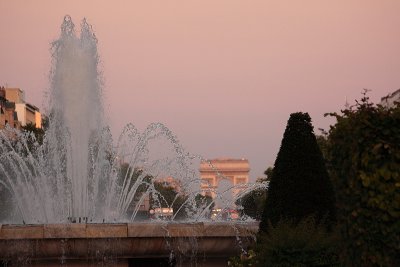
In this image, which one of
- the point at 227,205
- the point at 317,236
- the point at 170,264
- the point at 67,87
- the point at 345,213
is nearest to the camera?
the point at 345,213

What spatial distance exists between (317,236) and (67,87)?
44.3 feet

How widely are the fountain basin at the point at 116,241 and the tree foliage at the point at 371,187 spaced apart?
5.76 meters

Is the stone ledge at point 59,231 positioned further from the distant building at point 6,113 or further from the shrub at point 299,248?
the distant building at point 6,113

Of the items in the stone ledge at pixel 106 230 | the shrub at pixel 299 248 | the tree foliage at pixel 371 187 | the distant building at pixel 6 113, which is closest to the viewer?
the tree foliage at pixel 371 187

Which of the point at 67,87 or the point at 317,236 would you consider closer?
the point at 317,236

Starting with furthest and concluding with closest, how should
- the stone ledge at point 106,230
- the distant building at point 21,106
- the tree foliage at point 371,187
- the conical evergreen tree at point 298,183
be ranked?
1. the distant building at point 21,106
2. the stone ledge at point 106,230
3. the conical evergreen tree at point 298,183
4. the tree foliage at point 371,187

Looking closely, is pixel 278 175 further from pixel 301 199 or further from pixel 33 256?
pixel 33 256

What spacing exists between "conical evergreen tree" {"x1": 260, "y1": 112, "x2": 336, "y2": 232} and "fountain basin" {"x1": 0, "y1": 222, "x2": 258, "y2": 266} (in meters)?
0.97

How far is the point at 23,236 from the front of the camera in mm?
15594

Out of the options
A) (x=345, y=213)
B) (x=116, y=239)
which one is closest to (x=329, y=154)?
(x=345, y=213)

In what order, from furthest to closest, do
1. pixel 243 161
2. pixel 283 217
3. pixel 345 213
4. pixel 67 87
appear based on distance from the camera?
pixel 243 161 → pixel 67 87 → pixel 283 217 → pixel 345 213

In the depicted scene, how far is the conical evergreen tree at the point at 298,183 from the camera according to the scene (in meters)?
15.5

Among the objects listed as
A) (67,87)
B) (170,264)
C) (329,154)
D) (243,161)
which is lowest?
(170,264)

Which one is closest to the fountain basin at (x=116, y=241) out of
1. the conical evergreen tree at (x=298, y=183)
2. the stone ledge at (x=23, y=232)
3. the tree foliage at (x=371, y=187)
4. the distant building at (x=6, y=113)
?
the stone ledge at (x=23, y=232)
